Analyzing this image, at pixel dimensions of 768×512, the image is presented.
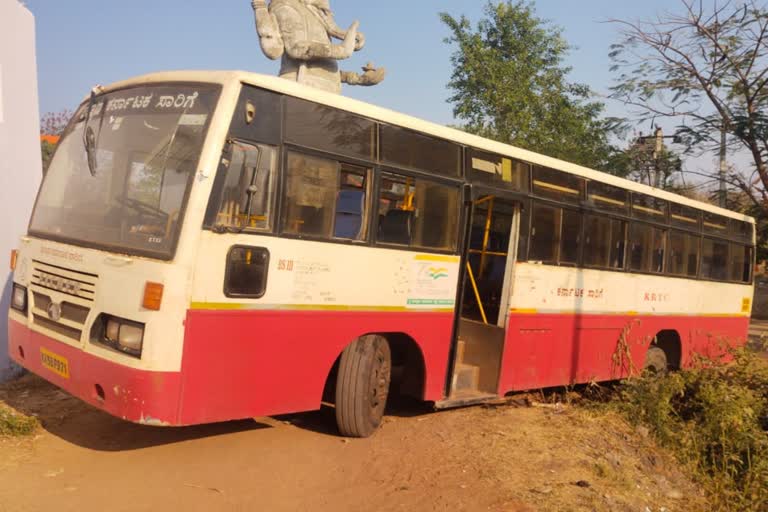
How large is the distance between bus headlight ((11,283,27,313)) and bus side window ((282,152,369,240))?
7.67 ft

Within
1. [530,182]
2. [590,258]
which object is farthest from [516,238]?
[590,258]

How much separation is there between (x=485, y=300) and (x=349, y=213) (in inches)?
117

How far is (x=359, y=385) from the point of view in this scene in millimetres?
6164

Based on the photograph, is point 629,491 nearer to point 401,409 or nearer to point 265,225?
point 401,409

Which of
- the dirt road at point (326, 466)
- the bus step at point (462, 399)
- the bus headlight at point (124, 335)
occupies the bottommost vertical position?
the dirt road at point (326, 466)

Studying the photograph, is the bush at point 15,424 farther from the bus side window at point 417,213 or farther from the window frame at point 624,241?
the window frame at point 624,241

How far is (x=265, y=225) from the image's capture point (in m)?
5.20

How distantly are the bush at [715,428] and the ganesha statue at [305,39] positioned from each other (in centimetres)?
597

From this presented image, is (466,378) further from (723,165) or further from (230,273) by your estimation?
(723,165)

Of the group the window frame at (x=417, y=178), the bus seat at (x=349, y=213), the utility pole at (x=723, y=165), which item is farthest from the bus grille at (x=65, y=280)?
the utility pole at (x=723, y=165)

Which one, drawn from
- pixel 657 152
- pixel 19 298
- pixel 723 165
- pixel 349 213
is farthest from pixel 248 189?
pixel 657 152

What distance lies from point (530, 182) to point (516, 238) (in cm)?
69

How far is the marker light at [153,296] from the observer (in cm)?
467

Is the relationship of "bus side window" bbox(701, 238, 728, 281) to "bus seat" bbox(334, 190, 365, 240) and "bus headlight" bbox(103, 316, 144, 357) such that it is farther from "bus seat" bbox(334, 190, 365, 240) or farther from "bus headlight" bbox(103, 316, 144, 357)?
A: "bus headlight" bbox(103, 316, 144, 357)
